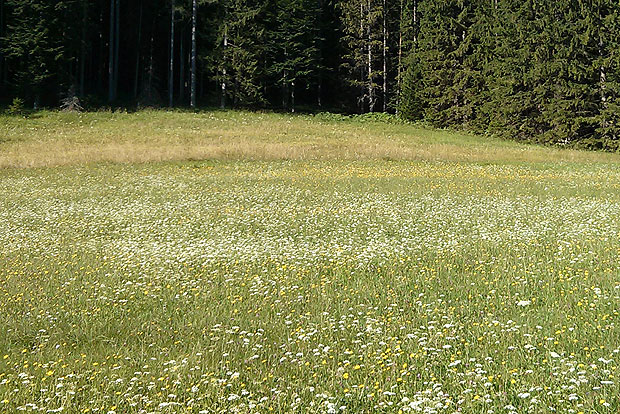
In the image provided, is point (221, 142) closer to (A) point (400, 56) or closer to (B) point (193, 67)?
(B) point (193, 67)

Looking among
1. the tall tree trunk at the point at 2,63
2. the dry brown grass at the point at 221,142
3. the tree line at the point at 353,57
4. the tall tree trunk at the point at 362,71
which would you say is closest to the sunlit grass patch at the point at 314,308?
the dry brown grass at the point at 221,142

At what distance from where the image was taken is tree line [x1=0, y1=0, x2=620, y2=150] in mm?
41469

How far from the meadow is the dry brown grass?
31.7 ft

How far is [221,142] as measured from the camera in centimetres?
3481

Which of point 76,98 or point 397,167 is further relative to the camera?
point 76,98

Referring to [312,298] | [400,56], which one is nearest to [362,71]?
[400,56]

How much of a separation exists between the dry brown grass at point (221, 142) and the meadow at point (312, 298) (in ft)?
31.7

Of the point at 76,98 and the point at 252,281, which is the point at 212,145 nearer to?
the point at 76,98

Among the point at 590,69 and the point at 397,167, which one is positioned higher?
the point at 590,69

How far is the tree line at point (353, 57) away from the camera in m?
41.5

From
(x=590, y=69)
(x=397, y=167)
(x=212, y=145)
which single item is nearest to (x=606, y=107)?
(x=590, y=69)

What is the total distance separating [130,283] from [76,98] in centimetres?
4263

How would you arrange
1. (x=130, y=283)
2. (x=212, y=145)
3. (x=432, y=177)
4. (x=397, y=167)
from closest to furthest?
(x=130, y=283), (x=432, y=177), (x=397, y=167), (x=212, y=145)

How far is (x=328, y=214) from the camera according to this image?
15.2m
